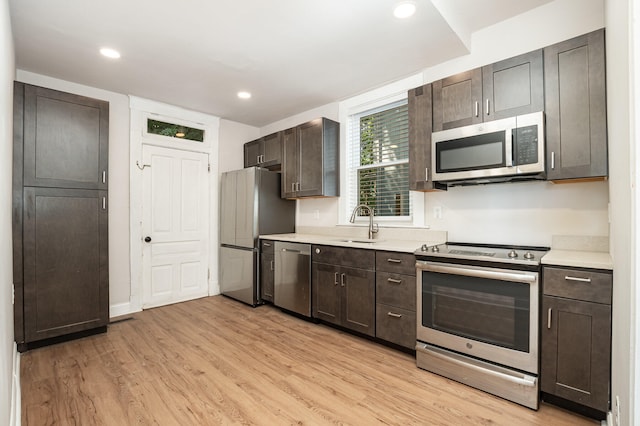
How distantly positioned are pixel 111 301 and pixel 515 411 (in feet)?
13.7

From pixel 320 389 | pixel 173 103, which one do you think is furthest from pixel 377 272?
pixel 173 103

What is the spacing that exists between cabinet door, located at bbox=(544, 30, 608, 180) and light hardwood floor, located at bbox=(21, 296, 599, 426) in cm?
158

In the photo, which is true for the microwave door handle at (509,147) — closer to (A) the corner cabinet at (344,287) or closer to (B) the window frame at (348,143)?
(B) the window frame at (348,143)

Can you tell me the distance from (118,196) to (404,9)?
12.2ft

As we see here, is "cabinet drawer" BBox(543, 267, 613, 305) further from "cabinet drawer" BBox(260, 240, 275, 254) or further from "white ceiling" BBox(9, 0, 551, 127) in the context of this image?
"cabinet drawer" BBox(260, 240, 275, 254)

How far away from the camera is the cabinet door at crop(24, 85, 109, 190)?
2795 mm

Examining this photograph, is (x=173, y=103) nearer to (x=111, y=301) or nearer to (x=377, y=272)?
(x=111, y=301)

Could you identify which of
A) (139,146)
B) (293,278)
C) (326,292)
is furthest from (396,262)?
(139,146)

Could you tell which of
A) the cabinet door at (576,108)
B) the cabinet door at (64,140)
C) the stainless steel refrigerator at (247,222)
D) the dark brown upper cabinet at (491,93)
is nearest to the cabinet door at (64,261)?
the cabinet door at (64,140)

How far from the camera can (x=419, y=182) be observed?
9.36ft

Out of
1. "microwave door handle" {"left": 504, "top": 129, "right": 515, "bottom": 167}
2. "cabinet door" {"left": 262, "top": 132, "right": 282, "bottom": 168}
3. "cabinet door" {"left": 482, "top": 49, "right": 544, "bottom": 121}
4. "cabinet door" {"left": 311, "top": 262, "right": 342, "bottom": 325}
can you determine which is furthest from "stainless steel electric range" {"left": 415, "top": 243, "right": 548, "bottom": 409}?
"cabinet door" {"left": 262, "top": 132, "right": 282, "bottom": 168}

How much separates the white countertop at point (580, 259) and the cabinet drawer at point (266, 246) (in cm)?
288

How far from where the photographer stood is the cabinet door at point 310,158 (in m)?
3.87

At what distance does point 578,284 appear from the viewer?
183 centimetres
